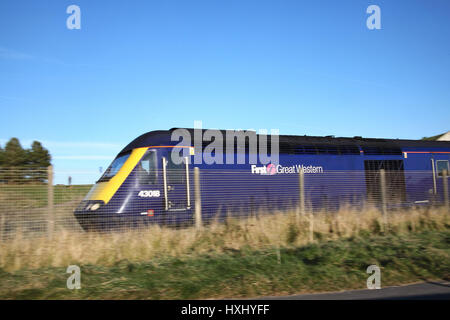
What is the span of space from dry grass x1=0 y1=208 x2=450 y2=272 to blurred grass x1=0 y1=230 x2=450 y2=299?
0.35 meters

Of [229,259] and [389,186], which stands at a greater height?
[389,186]

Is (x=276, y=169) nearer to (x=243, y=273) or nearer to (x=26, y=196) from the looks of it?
(x=243, y=273)

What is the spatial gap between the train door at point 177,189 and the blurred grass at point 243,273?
253 centimetres

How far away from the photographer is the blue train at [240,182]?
8664mm

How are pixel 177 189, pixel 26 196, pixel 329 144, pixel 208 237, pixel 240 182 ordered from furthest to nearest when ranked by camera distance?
pixel 329 144 < pixel 240 182 < pixel 177 189 < pixel 208 237 < pixel 26 196

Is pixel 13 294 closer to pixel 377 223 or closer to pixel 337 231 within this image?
pixel 337 231

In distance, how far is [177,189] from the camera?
9289 mm

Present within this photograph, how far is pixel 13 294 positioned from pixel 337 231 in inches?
288

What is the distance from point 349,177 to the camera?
11297 millimetres

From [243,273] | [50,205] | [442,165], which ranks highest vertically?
[442,165]

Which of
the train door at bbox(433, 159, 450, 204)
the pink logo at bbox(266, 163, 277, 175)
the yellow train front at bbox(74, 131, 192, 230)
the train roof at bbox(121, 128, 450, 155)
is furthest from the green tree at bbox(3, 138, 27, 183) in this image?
the train door at bbox(433, 159, 450, 204)

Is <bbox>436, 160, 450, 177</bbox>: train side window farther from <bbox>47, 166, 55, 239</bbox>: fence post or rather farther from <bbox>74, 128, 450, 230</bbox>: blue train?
<bbox>47, 166, 55, 239</bbox>: fence post

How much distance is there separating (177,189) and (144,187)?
925 millimetres

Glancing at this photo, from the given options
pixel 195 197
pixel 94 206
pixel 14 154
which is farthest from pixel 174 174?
pixel 14 154
